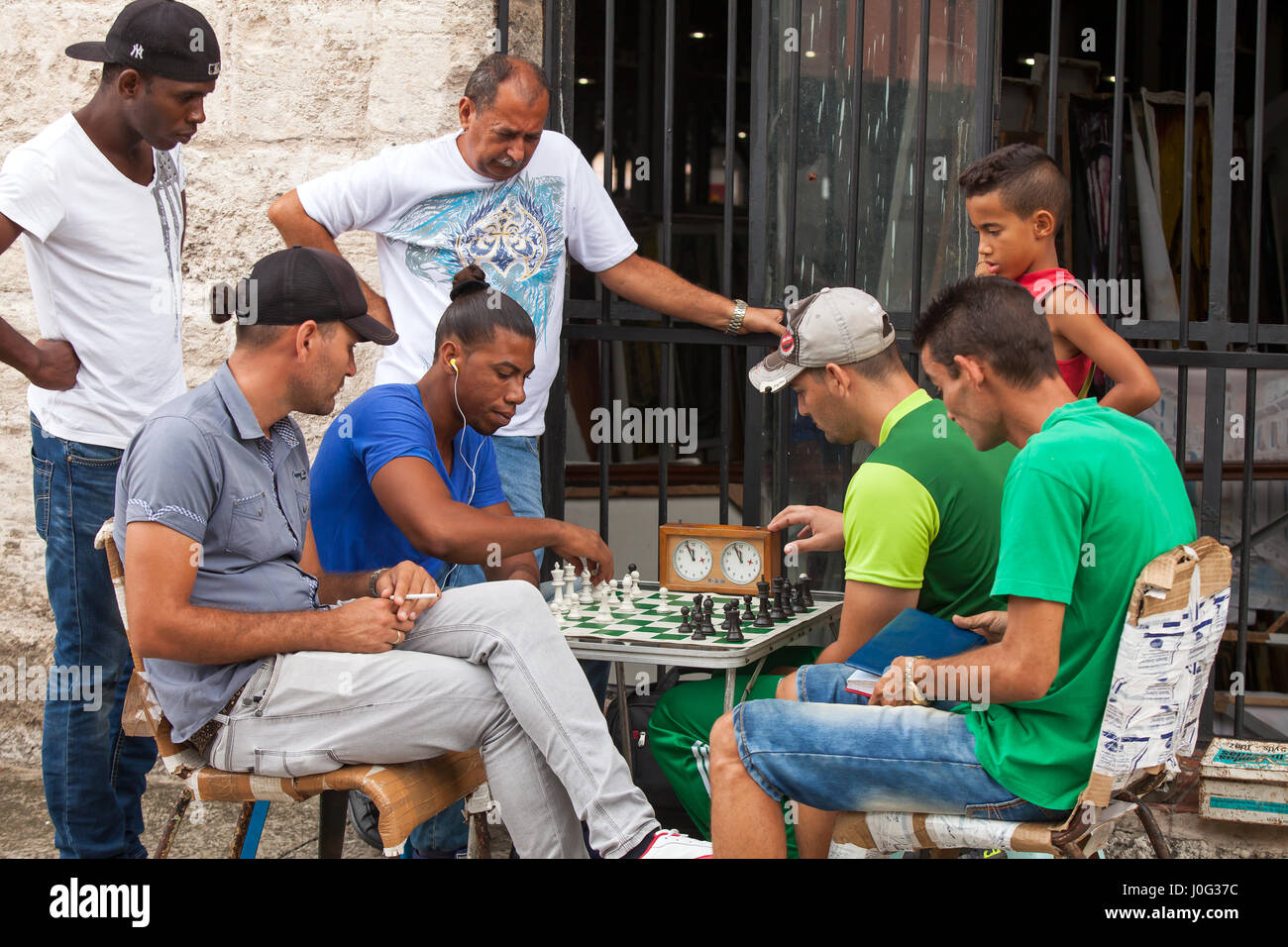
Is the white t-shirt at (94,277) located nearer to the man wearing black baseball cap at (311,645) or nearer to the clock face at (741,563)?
the man wearing black baseball cap at (311,645)

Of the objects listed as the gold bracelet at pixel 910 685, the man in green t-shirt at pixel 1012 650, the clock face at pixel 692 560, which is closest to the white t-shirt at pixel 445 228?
the clock face at pixel 692 560

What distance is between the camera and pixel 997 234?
345 centimetres

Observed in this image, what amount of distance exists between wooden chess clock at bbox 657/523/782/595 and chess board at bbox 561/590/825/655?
5 cm

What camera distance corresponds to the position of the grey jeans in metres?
2.59

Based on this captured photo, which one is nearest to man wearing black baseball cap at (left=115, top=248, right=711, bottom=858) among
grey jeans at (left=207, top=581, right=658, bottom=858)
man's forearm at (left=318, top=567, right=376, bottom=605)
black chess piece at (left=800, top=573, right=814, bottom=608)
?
grey jeans at (left=207, top=581, right=658, bottom=858)

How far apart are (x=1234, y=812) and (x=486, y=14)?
3646mm

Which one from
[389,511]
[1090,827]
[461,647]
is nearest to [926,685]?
[1090,827]

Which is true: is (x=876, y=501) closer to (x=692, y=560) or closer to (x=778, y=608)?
(x=778, y=608)

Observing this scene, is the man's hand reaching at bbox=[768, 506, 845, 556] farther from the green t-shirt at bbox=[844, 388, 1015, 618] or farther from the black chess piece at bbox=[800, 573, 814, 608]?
the green t-shirt at bbox=[844, 388, 1015, 618]

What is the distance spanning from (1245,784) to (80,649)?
3452 mm

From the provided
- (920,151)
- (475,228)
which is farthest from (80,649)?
(920,151)

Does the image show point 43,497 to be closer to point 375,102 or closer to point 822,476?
point 375,102

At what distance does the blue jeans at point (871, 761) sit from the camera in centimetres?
239

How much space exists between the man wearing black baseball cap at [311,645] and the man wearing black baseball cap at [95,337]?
2.67ft
